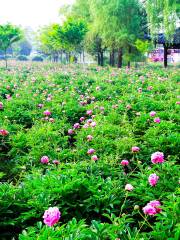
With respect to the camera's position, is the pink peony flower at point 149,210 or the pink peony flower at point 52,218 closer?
the pink peony flower at point 52,218

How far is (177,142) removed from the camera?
422 centimetres

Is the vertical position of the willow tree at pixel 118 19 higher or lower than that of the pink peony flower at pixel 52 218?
higher

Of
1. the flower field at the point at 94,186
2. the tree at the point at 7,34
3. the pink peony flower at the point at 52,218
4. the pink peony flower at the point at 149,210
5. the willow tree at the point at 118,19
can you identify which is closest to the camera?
the pink peony flower at the point at 52,218

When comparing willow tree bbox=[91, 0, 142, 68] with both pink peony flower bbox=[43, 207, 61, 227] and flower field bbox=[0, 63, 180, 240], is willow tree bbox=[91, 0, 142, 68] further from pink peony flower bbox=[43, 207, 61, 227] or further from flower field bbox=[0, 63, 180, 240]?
pink peony flower bbox=[43, 207, 61, 227]

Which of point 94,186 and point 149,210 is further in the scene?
point 94,186

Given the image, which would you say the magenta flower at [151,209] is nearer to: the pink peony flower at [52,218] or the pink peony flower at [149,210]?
the pink peony flower at [149,210]

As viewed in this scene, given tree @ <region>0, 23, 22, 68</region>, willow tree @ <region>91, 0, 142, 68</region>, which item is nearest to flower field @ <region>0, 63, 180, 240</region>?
willow tree @ <region>91, 0, 142, 68</region>

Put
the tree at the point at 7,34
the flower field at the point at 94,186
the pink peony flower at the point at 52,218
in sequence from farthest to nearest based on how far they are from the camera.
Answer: the tree at the point at 7,34 → the flower field at the point at 94,186 → the pink peony flower at the point at 52,218

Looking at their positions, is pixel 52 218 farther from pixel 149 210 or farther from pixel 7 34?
pixel 7 34

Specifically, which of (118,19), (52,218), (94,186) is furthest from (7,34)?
(52,218)

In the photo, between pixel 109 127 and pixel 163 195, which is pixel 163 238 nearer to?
pixel 163 195

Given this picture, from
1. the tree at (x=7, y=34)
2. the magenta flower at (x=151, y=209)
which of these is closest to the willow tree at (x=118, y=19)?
the tree at (x=7, y=34)

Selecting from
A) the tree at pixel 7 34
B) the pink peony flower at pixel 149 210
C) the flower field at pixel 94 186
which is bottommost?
the flower field at pixel 94 186

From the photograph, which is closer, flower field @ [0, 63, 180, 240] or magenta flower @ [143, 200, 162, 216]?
magenta flower @ [143, 200, 162, 216]
